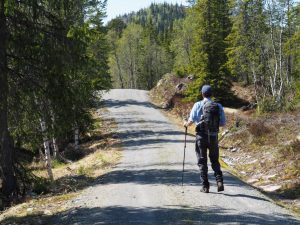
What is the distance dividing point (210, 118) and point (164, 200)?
6.70 feet

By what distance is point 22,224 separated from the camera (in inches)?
340

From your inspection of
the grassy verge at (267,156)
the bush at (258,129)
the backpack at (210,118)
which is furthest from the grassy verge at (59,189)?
the bush at (258,129)

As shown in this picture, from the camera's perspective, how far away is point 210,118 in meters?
9.38

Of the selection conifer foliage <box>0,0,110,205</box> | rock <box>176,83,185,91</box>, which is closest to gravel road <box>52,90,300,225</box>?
conifer foliage <box>0,0,110,205</box>

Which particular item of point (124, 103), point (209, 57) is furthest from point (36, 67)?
point (124, 103)

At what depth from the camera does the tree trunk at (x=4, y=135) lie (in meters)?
11.5

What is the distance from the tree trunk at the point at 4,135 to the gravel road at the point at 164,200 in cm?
224

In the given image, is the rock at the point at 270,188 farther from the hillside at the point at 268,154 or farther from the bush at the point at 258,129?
the bush at the point at 258,129

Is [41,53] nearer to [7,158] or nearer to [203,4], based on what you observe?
[7,158]

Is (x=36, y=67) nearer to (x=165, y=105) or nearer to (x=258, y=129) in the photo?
(x=258, y=129)

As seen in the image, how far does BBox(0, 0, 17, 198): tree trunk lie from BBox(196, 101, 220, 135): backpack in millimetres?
5419

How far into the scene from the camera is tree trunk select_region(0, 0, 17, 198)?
453 inches

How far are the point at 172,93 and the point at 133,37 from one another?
43.2m

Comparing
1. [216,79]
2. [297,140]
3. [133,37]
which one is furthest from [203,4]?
[133,37]
